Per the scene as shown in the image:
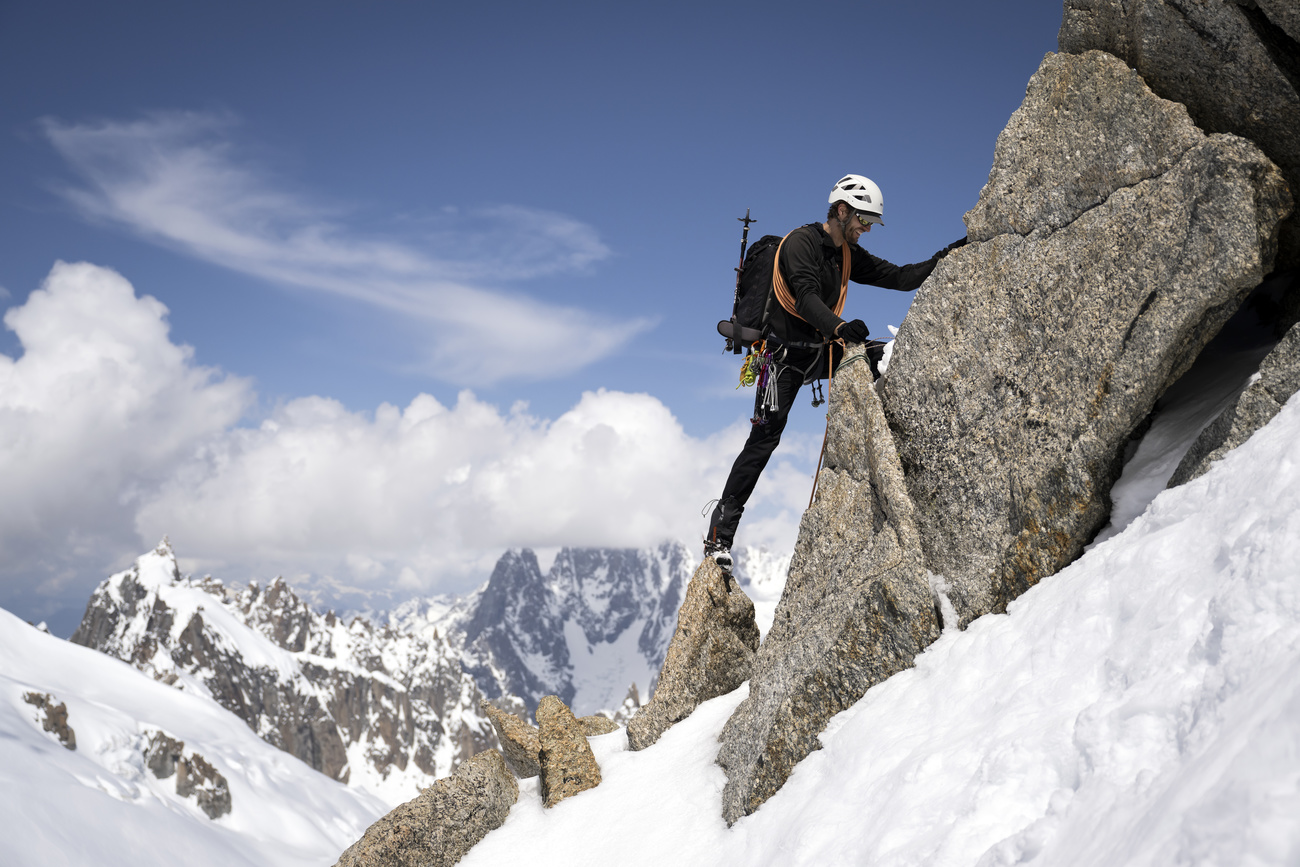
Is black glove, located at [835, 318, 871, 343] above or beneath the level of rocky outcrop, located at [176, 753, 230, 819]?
above

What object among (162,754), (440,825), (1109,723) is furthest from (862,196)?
(162,754)

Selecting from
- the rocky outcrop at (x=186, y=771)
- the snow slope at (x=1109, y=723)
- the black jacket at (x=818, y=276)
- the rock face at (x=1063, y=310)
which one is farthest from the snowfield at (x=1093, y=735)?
the rocky outcrop at (x=186, y=771)

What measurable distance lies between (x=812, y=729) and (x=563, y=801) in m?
5.61

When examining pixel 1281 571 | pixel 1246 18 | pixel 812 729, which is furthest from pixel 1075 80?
pixel 812 729

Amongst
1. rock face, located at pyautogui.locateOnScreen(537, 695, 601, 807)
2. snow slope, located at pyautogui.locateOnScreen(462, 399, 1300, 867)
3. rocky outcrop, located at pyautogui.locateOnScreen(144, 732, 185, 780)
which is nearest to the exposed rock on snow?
rock face, located at pyautogui.locateOnScreen(537, 695, 601, 807)

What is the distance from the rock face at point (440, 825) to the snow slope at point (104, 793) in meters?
111

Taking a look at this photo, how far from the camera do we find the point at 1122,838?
159 inches

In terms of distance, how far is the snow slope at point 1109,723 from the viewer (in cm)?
368

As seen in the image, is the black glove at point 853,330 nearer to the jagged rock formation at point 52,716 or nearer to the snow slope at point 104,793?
the snow slope at point 104,793

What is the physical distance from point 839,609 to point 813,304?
Answer: 4278mm

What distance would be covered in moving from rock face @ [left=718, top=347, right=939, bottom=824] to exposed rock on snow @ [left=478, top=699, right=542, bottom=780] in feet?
14.8

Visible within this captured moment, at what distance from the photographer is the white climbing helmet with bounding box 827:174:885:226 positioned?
11258 mm

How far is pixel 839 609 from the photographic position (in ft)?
31.3

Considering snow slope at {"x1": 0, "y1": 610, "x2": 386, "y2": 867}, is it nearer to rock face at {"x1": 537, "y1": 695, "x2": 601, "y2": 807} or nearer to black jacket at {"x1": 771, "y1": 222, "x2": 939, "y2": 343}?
rock face at {"x1": 537, "y1": 695, "x2": 601, "y2": 807}
